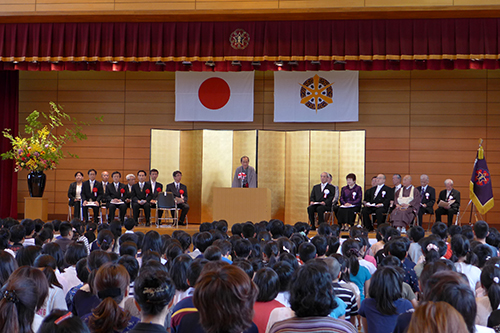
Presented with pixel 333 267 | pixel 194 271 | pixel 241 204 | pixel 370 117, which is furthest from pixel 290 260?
pixel 370 117

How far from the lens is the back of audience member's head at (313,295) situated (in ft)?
6.57

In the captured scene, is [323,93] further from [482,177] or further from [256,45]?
[482,177]

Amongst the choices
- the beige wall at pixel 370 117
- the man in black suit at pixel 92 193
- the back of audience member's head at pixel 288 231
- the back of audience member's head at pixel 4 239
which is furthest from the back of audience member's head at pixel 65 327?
the beige wall at pixel 370 117

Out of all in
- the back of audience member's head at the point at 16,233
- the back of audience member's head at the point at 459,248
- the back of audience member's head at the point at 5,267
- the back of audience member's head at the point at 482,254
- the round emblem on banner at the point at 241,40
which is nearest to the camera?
the back of audience member's head at the point at 5,267

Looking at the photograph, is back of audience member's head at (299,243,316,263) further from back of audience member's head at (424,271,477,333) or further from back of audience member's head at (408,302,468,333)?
back of audience member's head at (408,302,468,333)

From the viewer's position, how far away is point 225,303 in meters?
1.69

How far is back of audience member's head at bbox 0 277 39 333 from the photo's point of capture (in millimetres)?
1785

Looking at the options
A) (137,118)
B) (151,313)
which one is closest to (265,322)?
(151,313)

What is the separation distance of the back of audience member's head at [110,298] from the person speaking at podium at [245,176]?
7.37 meters

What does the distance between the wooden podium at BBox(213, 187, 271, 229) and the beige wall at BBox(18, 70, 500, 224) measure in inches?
103

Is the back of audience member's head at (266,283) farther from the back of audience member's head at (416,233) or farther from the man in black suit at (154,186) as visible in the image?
the man in black suit at (154,186)

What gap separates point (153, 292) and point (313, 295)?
65cm

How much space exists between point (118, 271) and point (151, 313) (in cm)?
37

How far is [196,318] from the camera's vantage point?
6.97ft
